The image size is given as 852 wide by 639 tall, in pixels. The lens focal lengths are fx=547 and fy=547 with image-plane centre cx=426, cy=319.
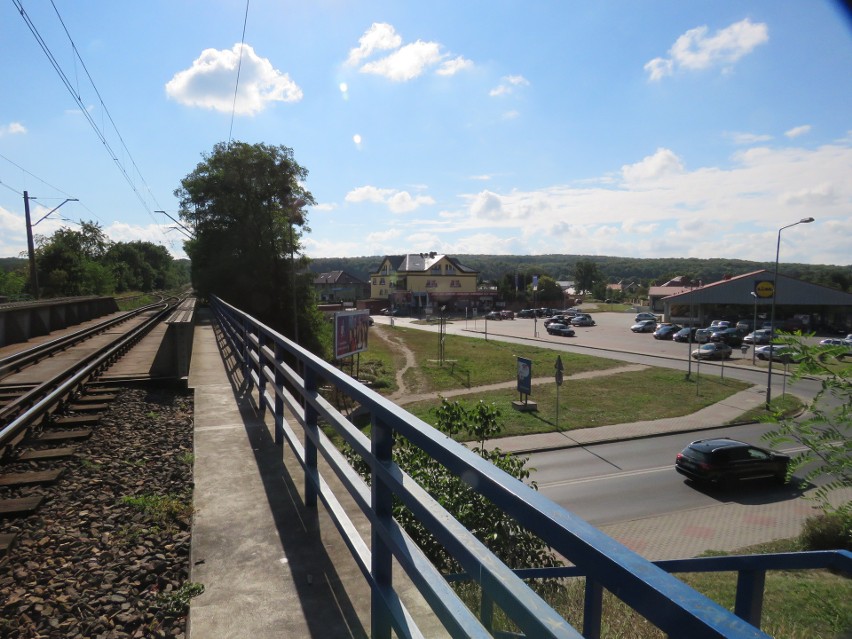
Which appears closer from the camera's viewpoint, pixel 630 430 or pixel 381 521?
pixel 381 521

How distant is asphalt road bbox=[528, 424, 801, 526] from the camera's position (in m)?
15.0

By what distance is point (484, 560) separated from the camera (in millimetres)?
1380

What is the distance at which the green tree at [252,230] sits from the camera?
1592 inches

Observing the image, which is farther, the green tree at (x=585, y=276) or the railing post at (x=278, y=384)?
the green tree at (x=585, y=276)

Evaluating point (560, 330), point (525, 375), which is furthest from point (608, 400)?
point (560, 330)

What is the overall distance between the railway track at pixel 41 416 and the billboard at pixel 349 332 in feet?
37.3

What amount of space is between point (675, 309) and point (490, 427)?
3102 inches

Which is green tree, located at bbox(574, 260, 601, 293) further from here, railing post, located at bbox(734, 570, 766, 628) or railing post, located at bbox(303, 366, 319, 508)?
railing post, located at bbox(734, 570, 766, 628)

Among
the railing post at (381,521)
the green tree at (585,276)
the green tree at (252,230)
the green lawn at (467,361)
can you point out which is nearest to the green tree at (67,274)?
the green tree at (252,230)

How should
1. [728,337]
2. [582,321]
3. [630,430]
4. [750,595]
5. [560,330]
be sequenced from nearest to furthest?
[750,595]
[630,430]
[728,337]
[560,330]
[582,321]

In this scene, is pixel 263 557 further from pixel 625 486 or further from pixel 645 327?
pixel 645 327

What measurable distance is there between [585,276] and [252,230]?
119495mm

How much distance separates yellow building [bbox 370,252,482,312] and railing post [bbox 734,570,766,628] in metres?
93.0

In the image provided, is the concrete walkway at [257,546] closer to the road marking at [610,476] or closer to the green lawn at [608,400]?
the road marking at [610,476]
